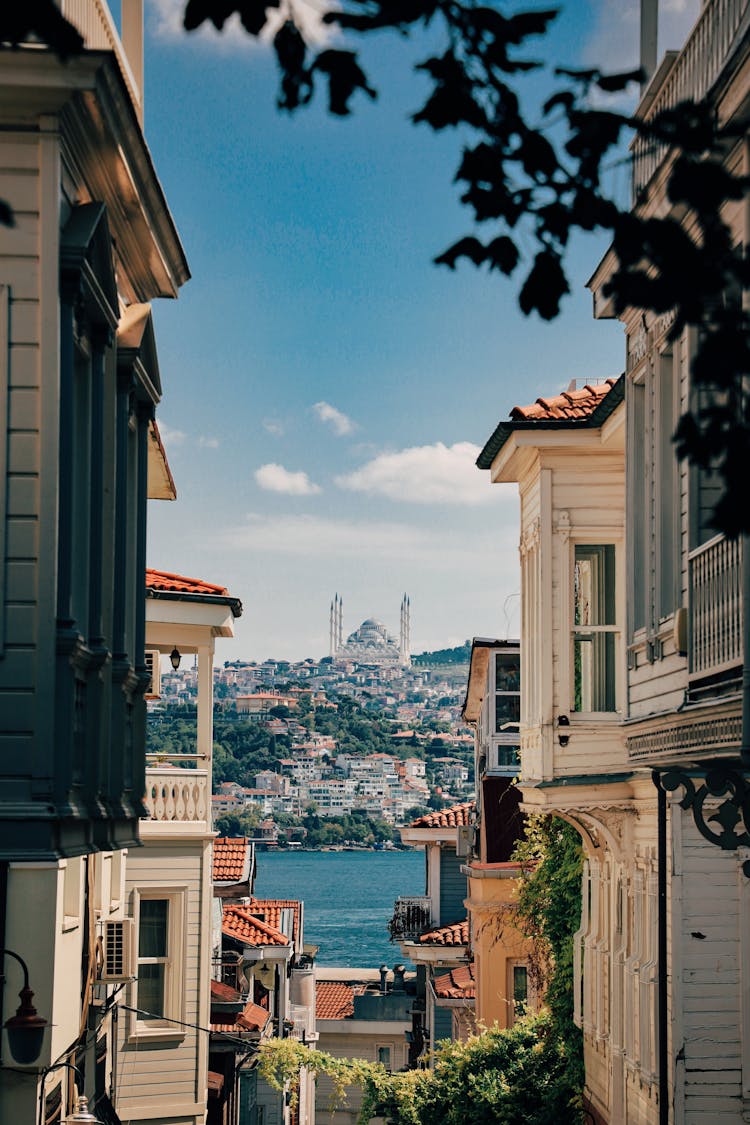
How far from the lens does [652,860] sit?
16719 mm

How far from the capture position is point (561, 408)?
761 inches

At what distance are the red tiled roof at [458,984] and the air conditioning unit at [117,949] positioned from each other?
14985mm

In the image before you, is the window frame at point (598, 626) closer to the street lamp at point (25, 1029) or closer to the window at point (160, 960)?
the window at point (160, 960)

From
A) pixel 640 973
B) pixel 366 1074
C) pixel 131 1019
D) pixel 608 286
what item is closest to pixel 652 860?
pixel 640 973

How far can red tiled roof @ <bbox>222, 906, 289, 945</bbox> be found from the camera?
36.3m

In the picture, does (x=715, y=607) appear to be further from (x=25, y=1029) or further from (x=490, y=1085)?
(x=490, y=1085)

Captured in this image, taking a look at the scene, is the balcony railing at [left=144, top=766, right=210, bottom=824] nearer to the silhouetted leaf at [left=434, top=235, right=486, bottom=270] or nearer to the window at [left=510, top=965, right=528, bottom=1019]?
the window at [left=510, top=965, right=528, bottom=1019]

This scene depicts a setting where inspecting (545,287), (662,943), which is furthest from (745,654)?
(662,943)

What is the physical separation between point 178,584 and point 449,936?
18.2 meters

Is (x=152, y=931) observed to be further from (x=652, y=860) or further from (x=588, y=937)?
(x=652, y=860)

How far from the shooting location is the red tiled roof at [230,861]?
107 feet

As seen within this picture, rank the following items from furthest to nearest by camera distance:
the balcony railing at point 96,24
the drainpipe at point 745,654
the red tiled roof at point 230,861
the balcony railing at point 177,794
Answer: the red tiled roof at point 230,861, the balcony railing at point 177,794, the balcony railing at point 96,24, the drainpipe at point 745,654

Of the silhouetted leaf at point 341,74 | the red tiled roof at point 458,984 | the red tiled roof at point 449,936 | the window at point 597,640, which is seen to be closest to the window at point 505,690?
the red tiled roof at point 458,984

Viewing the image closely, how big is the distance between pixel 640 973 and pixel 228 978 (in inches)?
664
